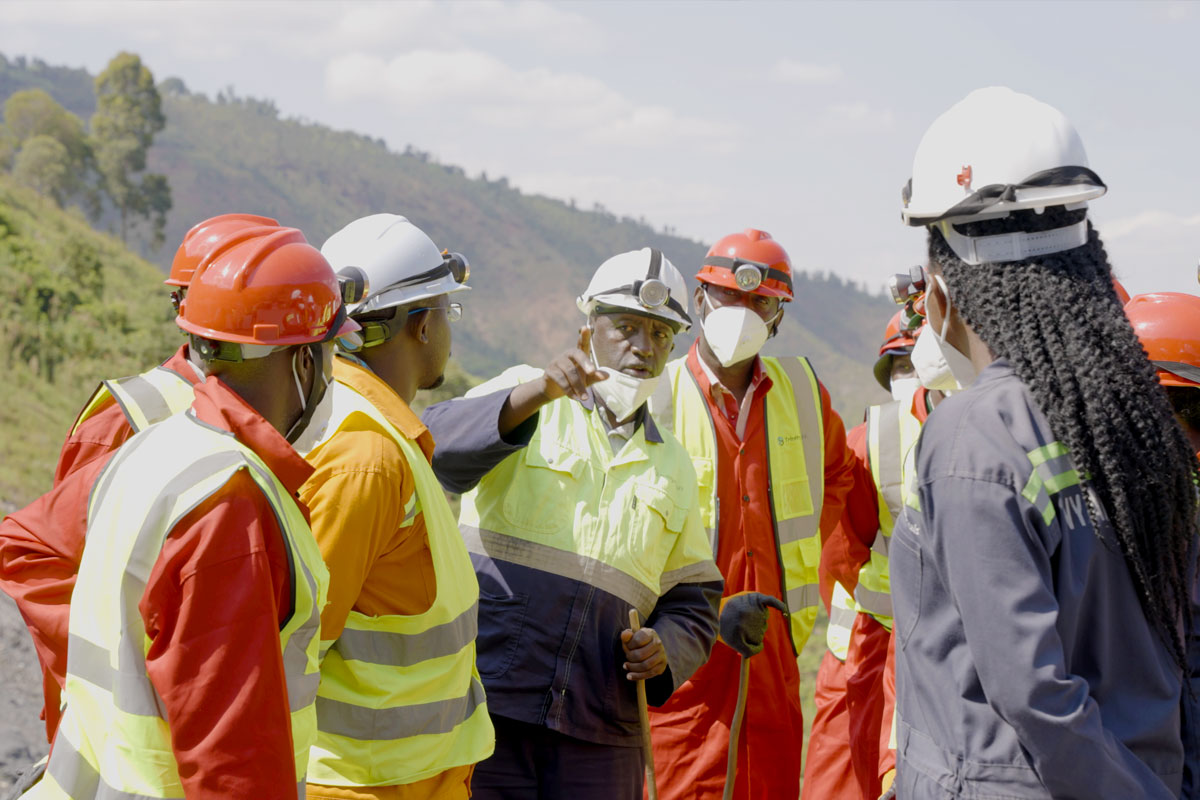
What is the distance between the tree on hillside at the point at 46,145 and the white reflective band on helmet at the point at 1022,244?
183 ft

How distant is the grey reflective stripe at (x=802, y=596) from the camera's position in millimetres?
4941

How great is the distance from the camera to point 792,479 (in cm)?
498

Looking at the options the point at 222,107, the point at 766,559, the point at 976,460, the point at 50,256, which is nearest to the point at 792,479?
the point at 766,559

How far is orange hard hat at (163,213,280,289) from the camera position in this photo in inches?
135

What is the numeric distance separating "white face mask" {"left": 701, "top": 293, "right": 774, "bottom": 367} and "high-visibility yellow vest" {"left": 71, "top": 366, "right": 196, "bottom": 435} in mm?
2338

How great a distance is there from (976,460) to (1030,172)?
0.60 m

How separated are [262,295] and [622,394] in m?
1.92

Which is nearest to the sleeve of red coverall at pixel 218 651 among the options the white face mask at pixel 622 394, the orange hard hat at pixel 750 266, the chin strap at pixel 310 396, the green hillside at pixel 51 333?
the chin strap at pixel 310 396

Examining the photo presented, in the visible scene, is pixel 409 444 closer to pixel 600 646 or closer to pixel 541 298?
pixel 600 646

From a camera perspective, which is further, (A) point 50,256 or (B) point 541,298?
(B) point 541,298

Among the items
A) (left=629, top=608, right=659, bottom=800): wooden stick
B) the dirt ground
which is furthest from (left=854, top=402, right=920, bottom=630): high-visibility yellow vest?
the dirt ground

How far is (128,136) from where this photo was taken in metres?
55.6

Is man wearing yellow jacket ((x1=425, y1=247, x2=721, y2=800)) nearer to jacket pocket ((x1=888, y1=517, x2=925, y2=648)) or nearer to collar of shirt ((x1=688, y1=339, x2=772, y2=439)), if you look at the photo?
collar of shirt ((x1=688, y1=339, x2=772, y2=439))

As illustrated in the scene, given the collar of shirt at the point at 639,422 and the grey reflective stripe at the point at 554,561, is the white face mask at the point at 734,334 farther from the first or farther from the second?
the grey reflective stripe at the point at 554,561
